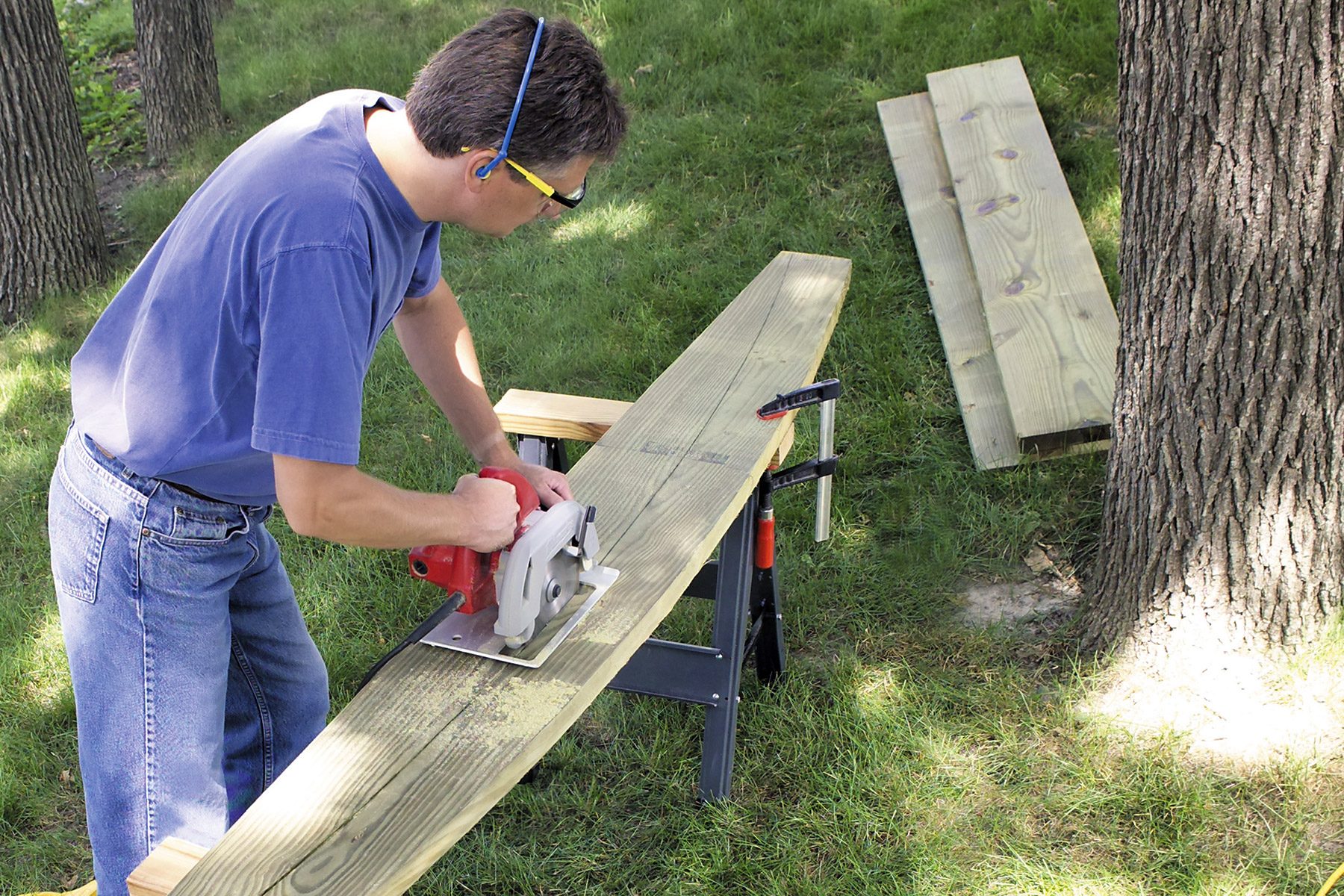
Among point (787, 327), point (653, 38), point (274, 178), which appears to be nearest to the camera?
point (274, 178)

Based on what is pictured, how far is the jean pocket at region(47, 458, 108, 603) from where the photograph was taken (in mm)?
1923

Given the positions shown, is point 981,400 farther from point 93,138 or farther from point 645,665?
point 93,138

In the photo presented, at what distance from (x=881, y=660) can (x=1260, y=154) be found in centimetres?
167

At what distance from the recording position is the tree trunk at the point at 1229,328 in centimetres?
248

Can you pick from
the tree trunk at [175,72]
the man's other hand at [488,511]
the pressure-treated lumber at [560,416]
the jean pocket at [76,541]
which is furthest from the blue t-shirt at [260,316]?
the tree trunk at [175,72]

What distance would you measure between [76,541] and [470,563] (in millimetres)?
700

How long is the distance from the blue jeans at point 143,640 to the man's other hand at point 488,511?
1.50 feet

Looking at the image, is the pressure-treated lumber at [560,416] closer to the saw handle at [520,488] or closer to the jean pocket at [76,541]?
the saw handle at [520,488]

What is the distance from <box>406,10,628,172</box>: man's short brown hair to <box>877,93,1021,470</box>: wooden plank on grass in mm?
2432

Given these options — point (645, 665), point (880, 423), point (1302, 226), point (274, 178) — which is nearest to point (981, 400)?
point (880, 423)

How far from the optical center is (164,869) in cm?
171

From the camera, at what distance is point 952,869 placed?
2635 mm

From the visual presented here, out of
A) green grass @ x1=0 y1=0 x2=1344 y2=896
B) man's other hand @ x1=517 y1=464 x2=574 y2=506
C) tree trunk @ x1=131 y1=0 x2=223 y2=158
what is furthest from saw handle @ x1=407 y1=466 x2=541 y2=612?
tree trunk @ x1=131 y1=0 x2=223 y2=158

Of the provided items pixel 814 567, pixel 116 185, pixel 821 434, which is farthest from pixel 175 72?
pixel 821 434
